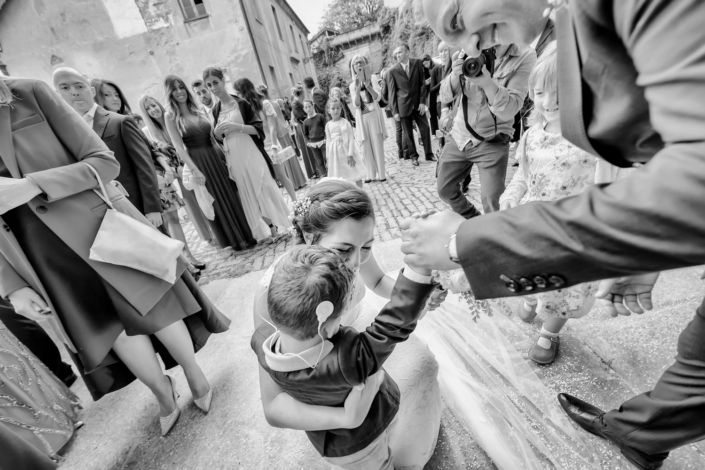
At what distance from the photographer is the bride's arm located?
113 cm

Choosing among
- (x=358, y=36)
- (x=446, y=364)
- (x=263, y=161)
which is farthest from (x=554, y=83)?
(x=358, y=36)

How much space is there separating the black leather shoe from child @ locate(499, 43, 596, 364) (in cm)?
33

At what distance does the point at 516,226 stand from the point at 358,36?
38936 millimetres

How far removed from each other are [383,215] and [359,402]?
3.77 metres

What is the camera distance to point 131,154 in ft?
8.98

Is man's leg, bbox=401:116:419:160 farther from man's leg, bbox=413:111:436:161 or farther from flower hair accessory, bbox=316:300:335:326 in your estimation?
flower hair accessory, bbox=316:300:335:326

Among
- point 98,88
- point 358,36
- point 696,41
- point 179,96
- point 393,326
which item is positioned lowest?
point 393,326

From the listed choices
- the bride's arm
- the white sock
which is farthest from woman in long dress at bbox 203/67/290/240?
the white sock

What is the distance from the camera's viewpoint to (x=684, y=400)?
1.12 meters

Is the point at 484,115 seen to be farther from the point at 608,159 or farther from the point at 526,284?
the point at 526,284

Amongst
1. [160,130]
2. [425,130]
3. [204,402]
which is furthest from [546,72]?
[425,130]

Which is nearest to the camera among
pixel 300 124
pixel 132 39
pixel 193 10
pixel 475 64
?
pixel 475 64

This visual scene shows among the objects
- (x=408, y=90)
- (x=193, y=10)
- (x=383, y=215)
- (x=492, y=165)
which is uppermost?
(x=193, y=10)

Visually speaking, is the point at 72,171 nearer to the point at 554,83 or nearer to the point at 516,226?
the point at 516,226
